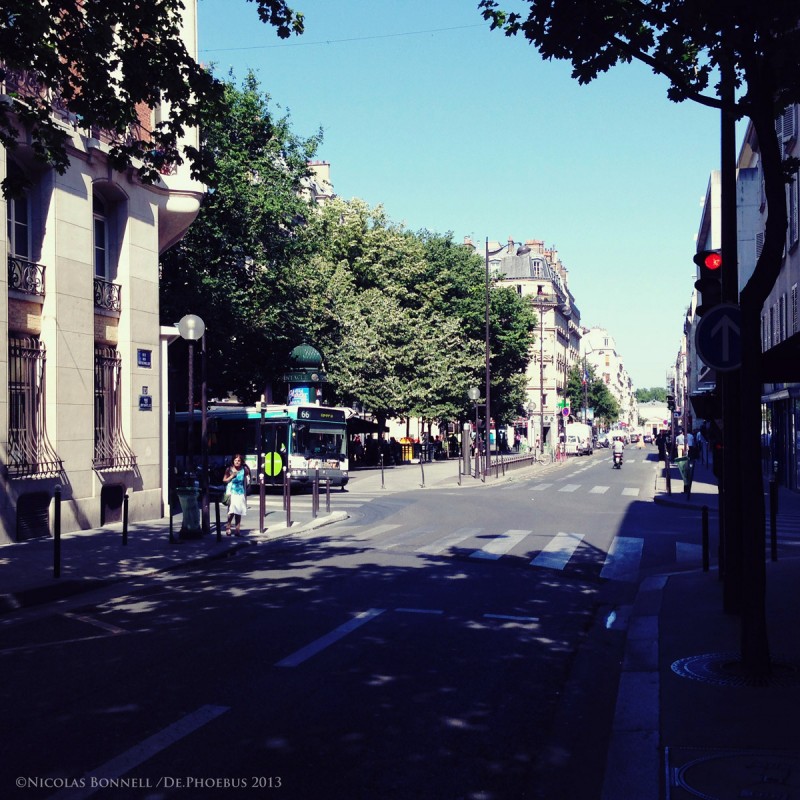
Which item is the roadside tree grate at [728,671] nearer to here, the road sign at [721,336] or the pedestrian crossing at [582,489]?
the road sign at [721,336]

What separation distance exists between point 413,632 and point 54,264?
1205cm

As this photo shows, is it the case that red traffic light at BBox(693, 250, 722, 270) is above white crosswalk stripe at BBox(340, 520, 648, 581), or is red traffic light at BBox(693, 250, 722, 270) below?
above

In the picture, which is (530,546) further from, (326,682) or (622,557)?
(326,682)

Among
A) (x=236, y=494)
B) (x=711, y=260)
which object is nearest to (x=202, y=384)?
(x=236, y=494)

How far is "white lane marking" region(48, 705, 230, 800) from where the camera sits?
4805 mm

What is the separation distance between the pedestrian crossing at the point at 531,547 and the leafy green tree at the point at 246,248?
1410 cm

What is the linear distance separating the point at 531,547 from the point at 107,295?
1028 centimetres

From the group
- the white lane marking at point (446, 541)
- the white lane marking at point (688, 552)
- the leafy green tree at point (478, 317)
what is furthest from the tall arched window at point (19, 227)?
the leafy green tree at point (478, 317)

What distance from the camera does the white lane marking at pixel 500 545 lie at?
1560 centimetres

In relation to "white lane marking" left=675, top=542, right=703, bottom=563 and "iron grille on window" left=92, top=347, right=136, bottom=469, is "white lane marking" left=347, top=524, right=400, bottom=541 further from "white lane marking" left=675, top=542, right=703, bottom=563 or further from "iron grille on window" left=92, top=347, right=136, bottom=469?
"white lane marking" left=675, top=542, right=703, bottom=563

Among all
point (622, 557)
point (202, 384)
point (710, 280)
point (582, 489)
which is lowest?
point (582, 489)

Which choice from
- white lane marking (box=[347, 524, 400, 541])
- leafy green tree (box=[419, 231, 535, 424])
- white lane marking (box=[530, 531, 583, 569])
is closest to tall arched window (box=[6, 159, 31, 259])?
white lane marking (box=[347, 524, 400, 541])

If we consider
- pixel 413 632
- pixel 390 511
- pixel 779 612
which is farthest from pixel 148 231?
pixel 779 612

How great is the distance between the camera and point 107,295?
→ 20484 millimetres
